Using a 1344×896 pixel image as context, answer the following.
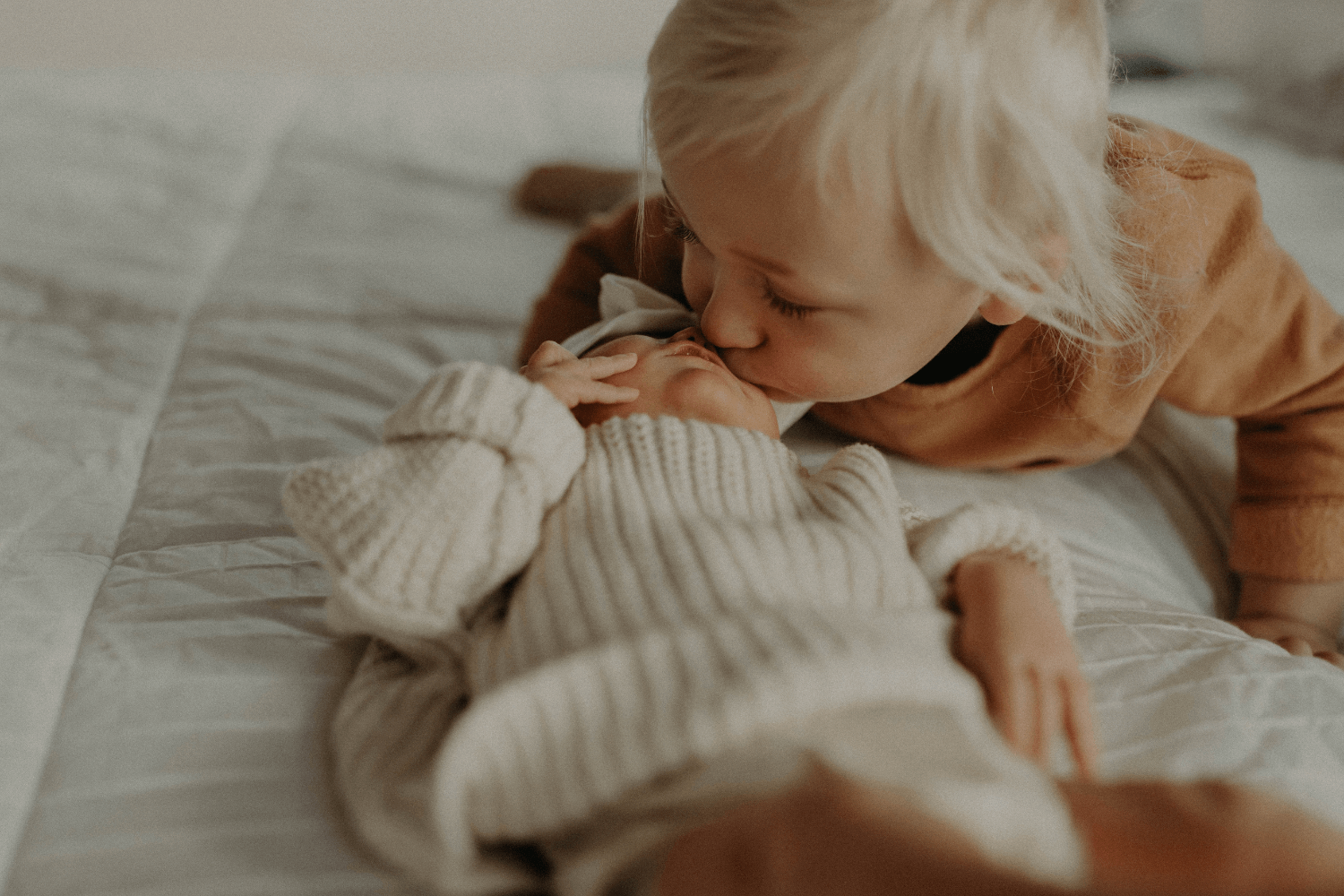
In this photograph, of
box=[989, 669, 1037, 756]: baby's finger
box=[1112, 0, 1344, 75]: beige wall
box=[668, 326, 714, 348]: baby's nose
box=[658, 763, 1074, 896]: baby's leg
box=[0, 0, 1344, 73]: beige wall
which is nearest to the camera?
box=[658, 763, 1074, 896]: baby's leg

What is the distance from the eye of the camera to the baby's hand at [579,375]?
24.1 inches

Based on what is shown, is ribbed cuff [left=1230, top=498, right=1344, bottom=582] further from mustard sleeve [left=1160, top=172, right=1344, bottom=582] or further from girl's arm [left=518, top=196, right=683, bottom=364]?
girl's arm [left=518, top=196, right=683, bottom=364]

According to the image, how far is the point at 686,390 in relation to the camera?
2.11ft

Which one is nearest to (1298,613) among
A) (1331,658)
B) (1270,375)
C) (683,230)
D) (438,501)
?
(1331,658)

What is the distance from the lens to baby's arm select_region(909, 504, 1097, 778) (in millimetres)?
472

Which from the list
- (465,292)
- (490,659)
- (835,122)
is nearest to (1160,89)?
(465,292)

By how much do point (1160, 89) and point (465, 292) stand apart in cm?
111

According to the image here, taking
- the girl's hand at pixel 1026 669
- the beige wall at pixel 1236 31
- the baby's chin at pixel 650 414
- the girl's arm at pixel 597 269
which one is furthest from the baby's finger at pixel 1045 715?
the beige wall at pixel 1236 31

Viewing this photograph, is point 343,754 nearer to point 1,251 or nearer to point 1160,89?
point 1,251

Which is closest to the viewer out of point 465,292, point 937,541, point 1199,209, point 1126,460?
point 937,541

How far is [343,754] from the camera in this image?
48 cm

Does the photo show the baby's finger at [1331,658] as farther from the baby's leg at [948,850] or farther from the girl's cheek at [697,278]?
the girl's cheek at [697,278]

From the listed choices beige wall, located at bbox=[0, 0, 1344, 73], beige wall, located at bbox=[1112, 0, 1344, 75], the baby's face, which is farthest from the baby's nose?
beige wall, located at bbox=[0, 0, 1344, 73]

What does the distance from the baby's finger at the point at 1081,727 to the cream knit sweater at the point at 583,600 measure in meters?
0.06
